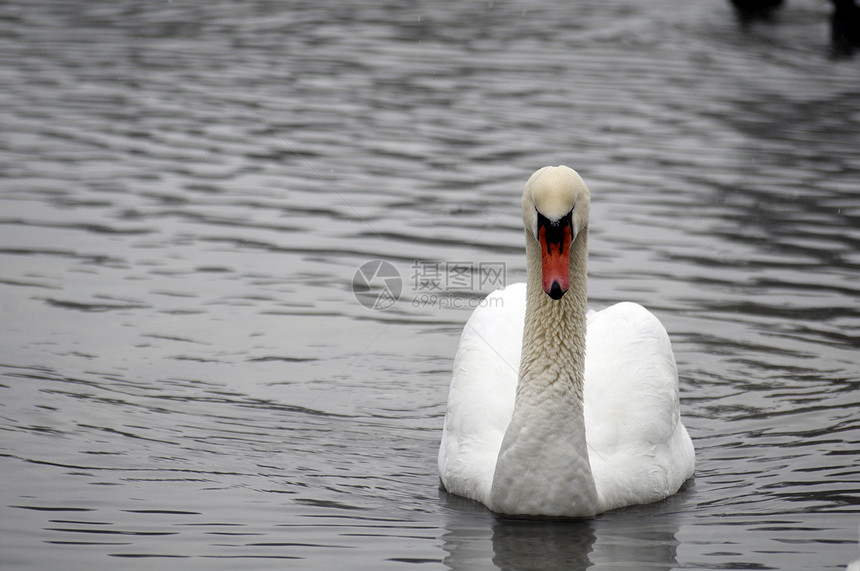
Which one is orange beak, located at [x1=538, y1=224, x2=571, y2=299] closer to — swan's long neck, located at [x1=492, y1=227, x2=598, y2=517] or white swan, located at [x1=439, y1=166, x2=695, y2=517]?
white swan, located at [x1=439, y1=166, x2=695, y2=517]

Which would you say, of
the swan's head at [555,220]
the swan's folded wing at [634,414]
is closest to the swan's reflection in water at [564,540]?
the swan's folded wing at [634,414]

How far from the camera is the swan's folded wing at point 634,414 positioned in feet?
25.9

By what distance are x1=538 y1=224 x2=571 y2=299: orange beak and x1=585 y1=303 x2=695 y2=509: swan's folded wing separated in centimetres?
130

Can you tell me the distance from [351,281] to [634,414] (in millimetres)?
4997

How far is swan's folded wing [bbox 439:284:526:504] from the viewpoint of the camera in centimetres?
799

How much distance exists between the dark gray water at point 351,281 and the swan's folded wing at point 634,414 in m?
0.18

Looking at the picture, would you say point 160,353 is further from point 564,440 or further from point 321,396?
point 564,440

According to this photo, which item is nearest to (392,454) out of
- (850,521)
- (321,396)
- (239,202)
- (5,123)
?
(321,396)

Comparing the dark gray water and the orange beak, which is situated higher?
the orange beak

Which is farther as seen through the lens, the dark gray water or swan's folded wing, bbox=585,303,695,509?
swan's folded wing, bbox=585,303,695,509

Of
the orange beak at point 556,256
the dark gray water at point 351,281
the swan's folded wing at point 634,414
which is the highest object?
the orange beak at point 556,256

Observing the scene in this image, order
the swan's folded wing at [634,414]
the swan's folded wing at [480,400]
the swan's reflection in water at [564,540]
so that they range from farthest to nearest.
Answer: the swan's folded wing at [480,400], the swan's folded wing at [634,414], the swan's reflection in water at [564,540]

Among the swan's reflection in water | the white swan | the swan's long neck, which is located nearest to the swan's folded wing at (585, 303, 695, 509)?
the white swan

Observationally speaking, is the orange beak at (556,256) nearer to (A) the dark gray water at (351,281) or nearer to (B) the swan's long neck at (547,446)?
(B) the swan's long neck at (547,446)
